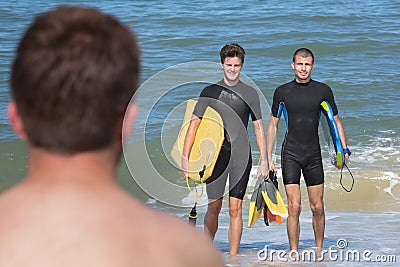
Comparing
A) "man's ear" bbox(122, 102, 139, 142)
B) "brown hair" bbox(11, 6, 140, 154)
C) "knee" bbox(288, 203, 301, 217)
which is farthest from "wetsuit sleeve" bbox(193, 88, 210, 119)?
"brown hair" bbox(11, 6, 140, 154)

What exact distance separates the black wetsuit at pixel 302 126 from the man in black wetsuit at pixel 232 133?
0.25m

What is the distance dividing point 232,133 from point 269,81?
10025 mm

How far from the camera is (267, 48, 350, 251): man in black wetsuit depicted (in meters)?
7.81

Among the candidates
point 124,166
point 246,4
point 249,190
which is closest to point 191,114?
point 249,190

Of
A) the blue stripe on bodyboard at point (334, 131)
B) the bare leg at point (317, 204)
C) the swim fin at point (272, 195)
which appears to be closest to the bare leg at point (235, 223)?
the swim fin at point (272, 195)

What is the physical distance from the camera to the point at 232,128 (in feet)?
25.7

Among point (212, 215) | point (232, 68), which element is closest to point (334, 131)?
point (232, 68)

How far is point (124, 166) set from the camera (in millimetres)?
13234

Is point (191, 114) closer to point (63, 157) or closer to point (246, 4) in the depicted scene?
point (63, 157)

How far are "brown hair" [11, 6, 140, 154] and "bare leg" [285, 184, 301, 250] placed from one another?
21.2 ft

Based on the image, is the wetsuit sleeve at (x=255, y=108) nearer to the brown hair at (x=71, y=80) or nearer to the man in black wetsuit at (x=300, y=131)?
the man in black wetsuit at (x=300, y=131)

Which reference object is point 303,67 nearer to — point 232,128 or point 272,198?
point 232,128

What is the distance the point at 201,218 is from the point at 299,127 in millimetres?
2945

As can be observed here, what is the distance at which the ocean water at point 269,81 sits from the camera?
10.4 m
